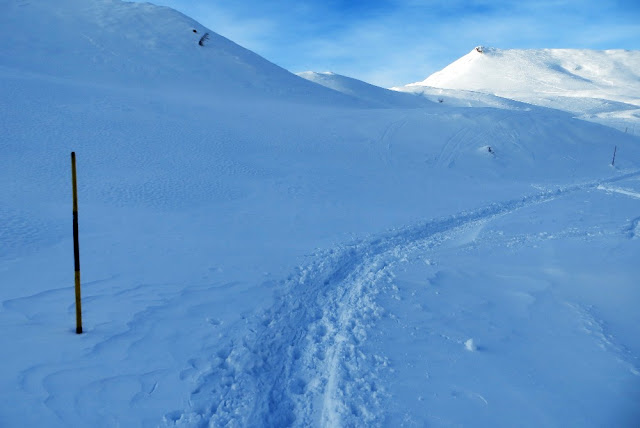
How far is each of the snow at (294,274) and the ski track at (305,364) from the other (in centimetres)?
3

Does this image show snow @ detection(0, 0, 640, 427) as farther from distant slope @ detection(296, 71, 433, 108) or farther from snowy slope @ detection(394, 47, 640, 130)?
snowy slope @ detection(394, 47, 640, 130)

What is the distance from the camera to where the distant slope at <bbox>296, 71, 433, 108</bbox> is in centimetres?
4772

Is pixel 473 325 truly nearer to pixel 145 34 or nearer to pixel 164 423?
pixel 164 423

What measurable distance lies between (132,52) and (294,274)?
28.5 meters

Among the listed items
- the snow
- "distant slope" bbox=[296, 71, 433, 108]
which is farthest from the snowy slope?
the snow

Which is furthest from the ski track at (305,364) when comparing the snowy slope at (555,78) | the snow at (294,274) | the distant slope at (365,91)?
the snowy slope at (555,78)

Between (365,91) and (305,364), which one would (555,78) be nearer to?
(365,91)

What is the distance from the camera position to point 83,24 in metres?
32.2

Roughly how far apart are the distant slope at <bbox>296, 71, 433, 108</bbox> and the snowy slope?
1316 cm

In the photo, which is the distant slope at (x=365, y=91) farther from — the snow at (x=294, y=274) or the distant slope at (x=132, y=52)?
the snow at (x=294, y=274)

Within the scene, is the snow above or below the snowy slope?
below

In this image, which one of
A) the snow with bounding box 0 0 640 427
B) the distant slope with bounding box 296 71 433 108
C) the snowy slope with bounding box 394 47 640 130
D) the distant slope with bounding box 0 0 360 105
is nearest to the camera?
the snow with bounding box 0 0 640 427

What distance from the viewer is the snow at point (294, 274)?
15.5 ft

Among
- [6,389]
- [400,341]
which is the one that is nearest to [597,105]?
[400,341]
